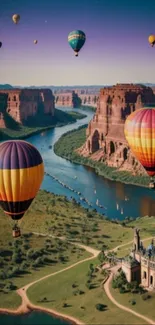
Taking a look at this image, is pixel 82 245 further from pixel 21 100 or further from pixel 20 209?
pixel 21 100

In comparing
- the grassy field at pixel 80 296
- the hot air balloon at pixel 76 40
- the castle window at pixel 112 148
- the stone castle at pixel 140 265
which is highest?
the hot air balloon at pixel 76 40

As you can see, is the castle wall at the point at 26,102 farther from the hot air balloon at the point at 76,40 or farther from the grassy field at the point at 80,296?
the grassy field at the point at 80,296

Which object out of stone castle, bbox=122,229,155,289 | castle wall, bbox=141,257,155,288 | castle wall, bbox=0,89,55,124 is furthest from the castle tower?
castle wall, bbox=0,89,55,124

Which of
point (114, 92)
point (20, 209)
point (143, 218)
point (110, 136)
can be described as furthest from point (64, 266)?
point (114, 92)

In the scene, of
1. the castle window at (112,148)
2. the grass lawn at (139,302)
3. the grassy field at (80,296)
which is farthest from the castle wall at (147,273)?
the castle window at (112,148)

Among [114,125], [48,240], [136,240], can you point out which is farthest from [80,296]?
[114,125]

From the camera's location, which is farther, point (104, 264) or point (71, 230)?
point (71, 230)

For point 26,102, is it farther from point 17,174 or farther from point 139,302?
point 139,302
